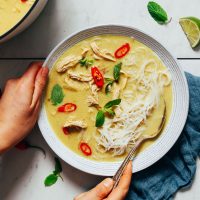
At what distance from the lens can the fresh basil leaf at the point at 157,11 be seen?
168cm

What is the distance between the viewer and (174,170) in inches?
67.9

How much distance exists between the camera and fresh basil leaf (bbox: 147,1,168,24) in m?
1.68

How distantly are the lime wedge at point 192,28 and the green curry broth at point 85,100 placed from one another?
0.52 ft

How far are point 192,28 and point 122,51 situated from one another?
0.90 ft

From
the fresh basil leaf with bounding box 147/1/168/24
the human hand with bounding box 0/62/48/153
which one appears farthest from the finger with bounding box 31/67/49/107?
the fresh basil leaf with bounding box 147/1/168/24

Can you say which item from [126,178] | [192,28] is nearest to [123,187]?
[126,178]

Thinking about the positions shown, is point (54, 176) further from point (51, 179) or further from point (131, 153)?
A: point (131, 153)

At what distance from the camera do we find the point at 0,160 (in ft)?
5.96

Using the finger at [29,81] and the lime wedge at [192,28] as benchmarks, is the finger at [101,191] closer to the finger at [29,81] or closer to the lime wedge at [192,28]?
the finger at [29,81]

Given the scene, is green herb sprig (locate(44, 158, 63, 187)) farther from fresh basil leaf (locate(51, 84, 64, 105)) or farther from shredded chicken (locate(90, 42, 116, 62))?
shredded chicken (locate(90, 42, 116, 62))

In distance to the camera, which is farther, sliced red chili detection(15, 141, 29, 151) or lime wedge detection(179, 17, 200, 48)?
sliced red chili detection(15, 141, 29, 151)

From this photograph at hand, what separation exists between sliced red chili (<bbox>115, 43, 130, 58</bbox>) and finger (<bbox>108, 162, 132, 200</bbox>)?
40 centimetres

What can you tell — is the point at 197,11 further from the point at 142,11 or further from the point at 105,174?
the point at 105,174

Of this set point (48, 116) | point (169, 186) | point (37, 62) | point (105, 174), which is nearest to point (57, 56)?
point (37, 62)
